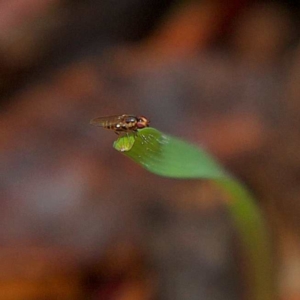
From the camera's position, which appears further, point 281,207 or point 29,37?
point 29,37

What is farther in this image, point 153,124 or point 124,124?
point 153,124

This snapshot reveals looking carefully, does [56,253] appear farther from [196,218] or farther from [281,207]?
[281,207]

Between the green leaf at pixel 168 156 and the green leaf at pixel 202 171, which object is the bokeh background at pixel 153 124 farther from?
the green leaf at pixel 168 156

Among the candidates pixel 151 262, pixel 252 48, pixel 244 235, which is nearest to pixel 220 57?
pixel 252 48

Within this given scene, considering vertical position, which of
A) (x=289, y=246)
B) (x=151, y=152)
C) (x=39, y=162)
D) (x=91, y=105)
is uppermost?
(x=91, y=105)

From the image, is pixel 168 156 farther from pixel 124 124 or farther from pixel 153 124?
pixel 153 124

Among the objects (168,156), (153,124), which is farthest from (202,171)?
(153,124)
